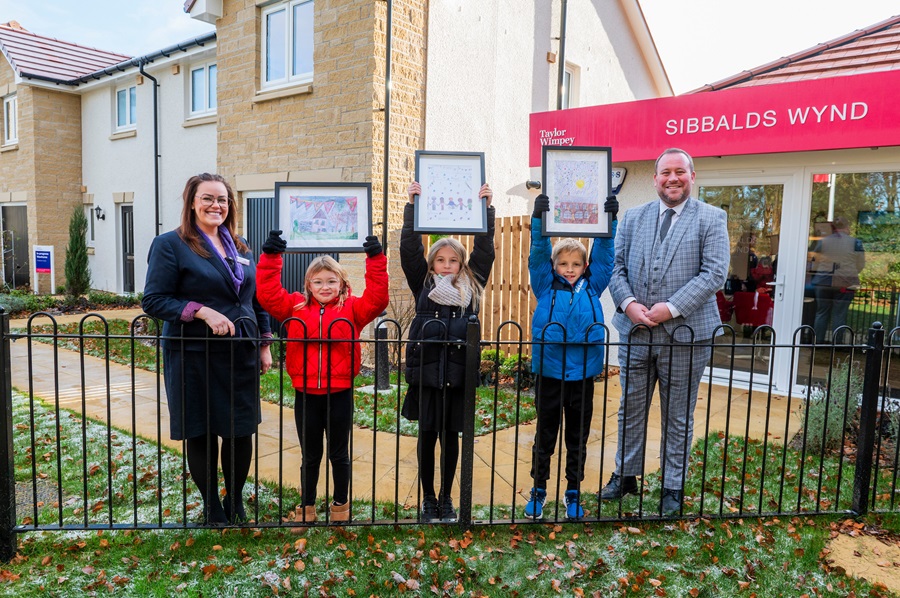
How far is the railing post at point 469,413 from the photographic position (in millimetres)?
3213

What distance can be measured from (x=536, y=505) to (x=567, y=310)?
1106 mm

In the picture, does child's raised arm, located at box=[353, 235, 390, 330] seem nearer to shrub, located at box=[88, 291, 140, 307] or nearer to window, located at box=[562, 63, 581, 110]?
window, located at box=[562, 63, 581, 110]

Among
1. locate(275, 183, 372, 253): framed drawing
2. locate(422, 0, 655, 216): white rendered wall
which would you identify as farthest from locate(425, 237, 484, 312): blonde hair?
locate(422, 0, 655, 216): white rendered wall

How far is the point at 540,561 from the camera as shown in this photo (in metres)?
3.10

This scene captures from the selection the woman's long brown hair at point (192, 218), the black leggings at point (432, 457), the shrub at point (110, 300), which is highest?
the woman's long brown hair at point (192, 218)

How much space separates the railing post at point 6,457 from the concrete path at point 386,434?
104 millimetres

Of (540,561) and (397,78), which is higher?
(397,78)

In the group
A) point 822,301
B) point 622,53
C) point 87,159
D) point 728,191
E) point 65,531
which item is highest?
point 622,53

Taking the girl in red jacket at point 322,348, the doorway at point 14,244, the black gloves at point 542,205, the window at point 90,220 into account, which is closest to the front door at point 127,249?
the window at point 90,220

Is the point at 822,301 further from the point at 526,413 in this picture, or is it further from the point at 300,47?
the point at 300,47

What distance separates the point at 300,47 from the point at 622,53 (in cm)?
734

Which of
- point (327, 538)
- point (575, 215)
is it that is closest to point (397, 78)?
point (575, 215)

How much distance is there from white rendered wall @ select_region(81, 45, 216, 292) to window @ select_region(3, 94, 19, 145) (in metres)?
2.33

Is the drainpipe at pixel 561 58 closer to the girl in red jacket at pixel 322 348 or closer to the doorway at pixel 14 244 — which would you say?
the girl in red jacket at pixel 322 348
